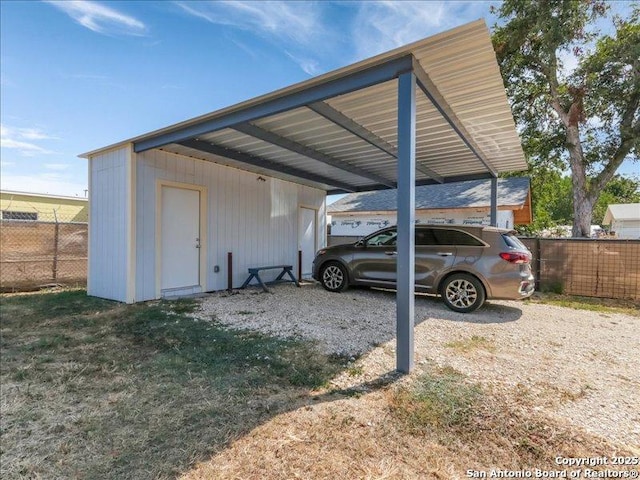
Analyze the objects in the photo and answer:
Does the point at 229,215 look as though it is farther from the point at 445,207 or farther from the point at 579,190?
the point at 579,190

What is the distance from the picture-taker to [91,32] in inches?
264

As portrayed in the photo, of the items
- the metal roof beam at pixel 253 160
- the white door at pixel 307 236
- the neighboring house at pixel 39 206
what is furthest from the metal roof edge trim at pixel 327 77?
the neighboring house at pixel 39 206

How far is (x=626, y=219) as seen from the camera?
949 inches

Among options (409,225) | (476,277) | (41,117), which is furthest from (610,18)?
(41,117)

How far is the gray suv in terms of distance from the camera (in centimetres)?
530

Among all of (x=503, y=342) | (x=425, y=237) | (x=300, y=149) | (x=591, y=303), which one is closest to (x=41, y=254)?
(x=300, y=149)

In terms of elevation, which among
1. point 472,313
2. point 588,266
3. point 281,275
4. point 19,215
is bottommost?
point 472,313

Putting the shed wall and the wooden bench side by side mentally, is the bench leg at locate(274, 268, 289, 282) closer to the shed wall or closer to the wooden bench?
the wooden bench

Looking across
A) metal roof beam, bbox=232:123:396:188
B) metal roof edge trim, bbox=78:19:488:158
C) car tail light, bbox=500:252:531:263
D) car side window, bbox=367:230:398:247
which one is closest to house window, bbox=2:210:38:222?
metal roof edge trim, bbox=78:19:488:158

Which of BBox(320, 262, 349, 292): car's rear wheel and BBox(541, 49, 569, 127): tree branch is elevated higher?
BBox(541, 49, 569, 127): tree branch

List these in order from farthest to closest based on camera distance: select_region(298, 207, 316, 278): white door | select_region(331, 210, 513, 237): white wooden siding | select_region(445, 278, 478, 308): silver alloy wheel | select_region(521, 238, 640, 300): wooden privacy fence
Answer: select_region(331, 210, 513, 237): white wooden siding
select_region(298, 207, 316, 278): white door
select_region(521, 238, 640, 300): wooden privacy fence
select_region(445, 278, 478, 308): silver alloy wheel

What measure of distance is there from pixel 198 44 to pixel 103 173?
371 centimetres

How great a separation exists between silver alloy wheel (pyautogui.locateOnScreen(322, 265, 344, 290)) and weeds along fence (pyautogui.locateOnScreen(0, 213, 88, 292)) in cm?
640

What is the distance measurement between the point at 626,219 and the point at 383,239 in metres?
28.0
